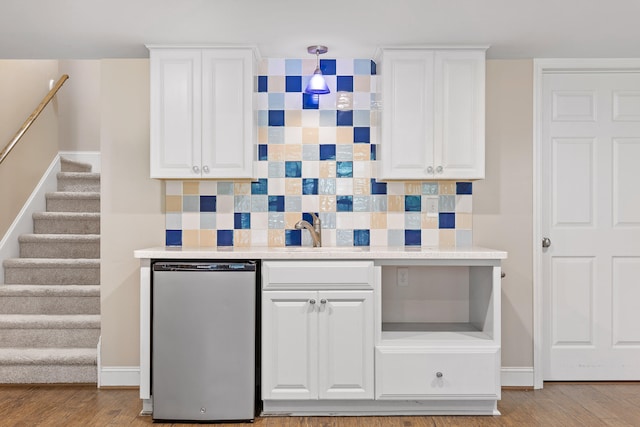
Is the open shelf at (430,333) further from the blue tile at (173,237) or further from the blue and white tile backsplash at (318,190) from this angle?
the blue tile at (173,237)

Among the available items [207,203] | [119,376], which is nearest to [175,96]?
[207,203]

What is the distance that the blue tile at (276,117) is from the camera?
354 centimetres

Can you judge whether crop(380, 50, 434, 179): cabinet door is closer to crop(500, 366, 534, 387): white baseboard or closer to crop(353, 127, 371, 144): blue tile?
crop(353, 127, 371, 144): blue tile

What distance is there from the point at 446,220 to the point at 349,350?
45.3 inches

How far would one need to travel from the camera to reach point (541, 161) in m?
3.52

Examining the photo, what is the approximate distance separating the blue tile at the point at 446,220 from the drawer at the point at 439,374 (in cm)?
90

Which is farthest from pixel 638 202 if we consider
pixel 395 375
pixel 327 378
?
pixel 327 378

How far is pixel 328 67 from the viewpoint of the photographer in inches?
140

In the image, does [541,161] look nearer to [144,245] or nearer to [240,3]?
[240,3]

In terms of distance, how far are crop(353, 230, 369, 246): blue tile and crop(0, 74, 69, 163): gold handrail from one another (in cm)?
297

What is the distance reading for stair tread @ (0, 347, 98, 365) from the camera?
3.47m

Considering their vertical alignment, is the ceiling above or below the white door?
above

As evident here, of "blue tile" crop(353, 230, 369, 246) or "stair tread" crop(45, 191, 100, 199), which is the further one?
"stair tread" crop(45, 191, 100, 199)

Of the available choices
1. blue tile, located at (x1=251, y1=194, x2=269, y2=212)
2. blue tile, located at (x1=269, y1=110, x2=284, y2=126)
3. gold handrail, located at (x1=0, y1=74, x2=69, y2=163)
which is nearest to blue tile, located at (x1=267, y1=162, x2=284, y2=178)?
blue tile, located at (x1=251, y1=194, x2=269, y2=212)
